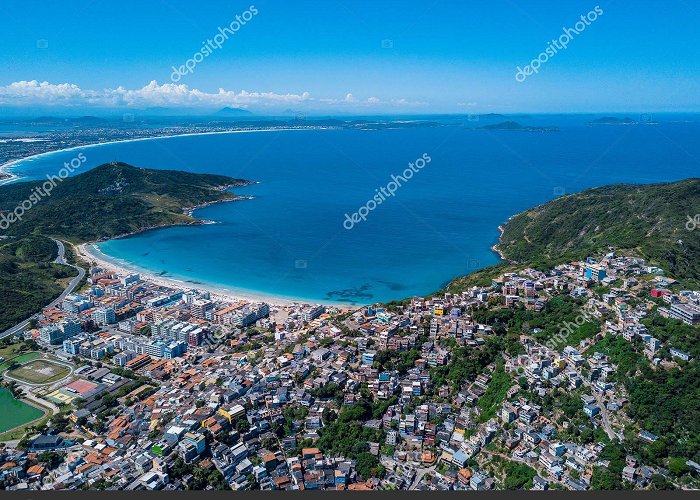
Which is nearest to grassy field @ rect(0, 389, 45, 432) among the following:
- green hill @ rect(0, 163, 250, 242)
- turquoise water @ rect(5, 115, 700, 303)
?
turquoise water @ rect(5, 115, 700, 303)

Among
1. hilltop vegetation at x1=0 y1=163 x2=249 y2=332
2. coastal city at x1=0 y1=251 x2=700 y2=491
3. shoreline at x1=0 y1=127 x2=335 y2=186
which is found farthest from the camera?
shoreline at x1=0 y1=127 x2=335 y2=186

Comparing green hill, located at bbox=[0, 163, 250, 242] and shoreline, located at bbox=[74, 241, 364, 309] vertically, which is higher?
green hill, located at bbox=[0, 163, 250, 242]

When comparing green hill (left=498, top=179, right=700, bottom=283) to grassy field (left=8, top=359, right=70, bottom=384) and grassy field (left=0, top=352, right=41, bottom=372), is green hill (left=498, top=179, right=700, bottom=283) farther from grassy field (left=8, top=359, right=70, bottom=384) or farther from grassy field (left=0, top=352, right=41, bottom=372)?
grassy field (left=0, top=352, right=41, bottom=372)

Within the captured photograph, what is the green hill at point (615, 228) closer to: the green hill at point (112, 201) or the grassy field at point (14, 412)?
the grassy field at point (14, 412)

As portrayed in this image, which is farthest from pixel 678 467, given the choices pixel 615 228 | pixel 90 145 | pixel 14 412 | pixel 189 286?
pixel 90 145

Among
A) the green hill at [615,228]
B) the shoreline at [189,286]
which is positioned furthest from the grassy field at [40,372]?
the green hill at [615,228]

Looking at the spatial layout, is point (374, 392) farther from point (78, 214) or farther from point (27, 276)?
point (78, 214)

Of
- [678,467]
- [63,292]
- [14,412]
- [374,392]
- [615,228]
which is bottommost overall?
[14,412]
